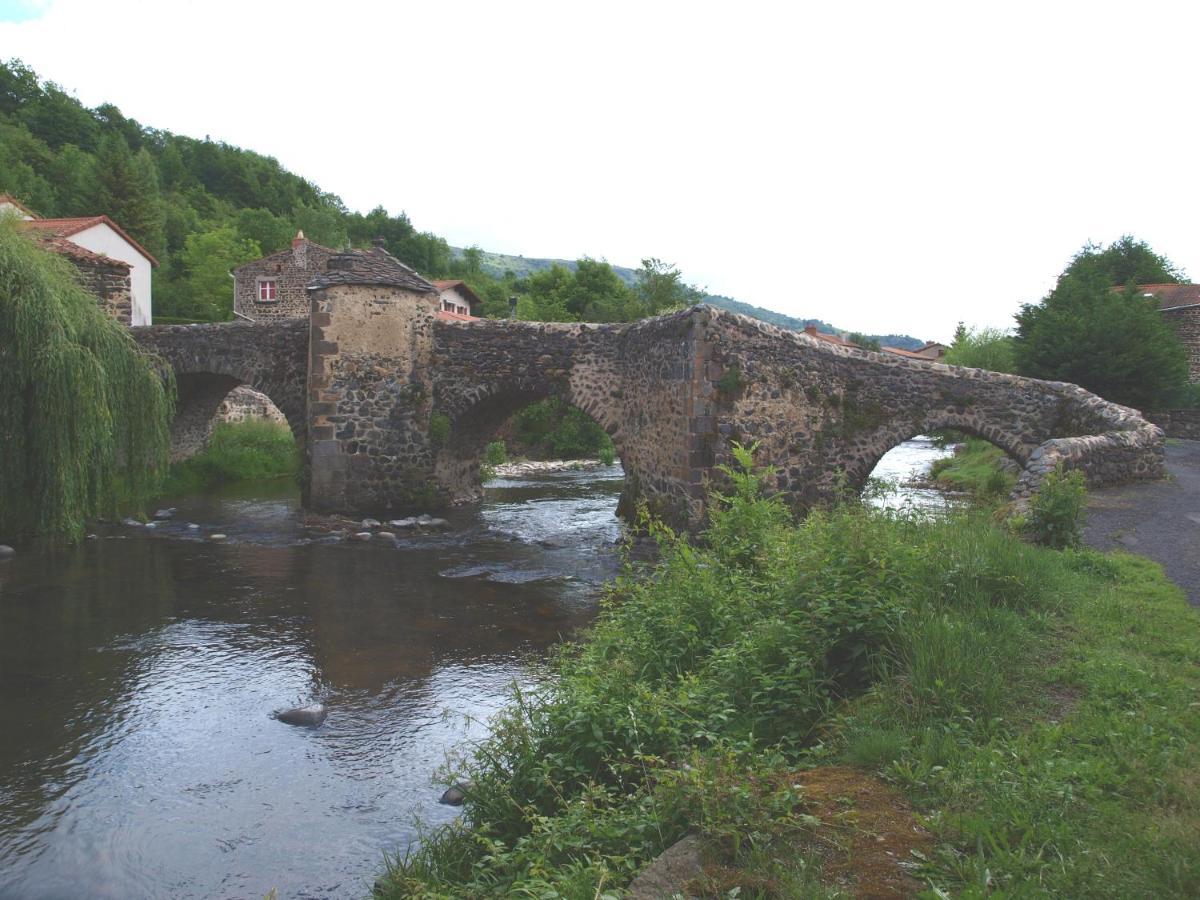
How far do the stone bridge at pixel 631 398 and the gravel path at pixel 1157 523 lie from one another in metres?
0.44

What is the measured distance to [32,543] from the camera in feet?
40.4

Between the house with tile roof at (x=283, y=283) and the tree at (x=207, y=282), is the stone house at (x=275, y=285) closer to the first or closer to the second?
the house with tile roof at (x=283, y=283)

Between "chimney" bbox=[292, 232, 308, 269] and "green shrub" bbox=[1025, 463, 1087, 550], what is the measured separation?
36.9m

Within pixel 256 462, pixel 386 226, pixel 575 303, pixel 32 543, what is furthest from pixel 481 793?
pixel 386 226

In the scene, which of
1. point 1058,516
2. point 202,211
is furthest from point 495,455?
point 202,211

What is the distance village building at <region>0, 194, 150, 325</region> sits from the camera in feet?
42.7

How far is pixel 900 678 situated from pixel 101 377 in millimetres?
10807

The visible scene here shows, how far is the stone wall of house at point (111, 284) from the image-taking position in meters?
16.2

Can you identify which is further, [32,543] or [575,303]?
[575,303]

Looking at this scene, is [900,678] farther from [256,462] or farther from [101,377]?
[256,462]

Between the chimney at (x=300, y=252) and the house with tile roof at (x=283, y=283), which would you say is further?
the house with tile roof at (x=283, y=283)

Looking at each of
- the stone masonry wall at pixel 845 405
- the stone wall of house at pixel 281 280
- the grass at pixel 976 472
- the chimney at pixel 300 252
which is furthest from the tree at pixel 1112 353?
→ the chimney at pixel 300 252

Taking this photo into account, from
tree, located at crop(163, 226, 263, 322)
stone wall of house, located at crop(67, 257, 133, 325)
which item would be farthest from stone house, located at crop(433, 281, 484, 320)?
stone wall of house, located at crop(67, 257, 133, 325)

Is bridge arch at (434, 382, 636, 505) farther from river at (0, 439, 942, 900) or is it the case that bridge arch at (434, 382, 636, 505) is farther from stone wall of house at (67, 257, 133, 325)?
stone wall of house at (67, 257, 133, 325)
